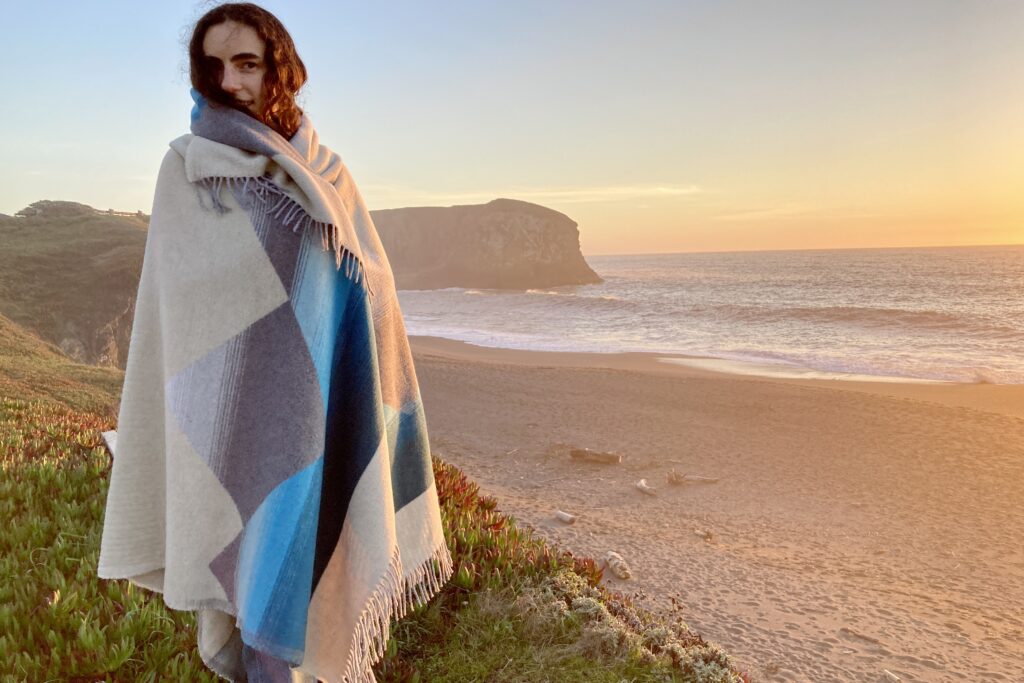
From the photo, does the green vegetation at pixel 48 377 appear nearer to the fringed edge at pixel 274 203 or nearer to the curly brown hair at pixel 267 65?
the curly brown hair at pixel 267 65

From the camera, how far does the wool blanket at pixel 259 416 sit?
196cm

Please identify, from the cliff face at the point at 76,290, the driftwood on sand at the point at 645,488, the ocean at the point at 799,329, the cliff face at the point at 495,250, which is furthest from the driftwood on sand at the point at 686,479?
the cliff face at the point at 495,250

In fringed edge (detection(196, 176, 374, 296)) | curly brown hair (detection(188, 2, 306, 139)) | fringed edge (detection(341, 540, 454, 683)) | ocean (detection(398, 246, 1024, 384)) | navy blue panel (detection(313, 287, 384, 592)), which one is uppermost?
curly brown hair (detection(188, 2, 306, 139))

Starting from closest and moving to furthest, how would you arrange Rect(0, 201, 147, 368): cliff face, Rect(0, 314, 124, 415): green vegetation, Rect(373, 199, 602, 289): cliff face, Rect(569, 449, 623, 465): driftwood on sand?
Rect(0, 314, 124, 415): green vegetation < Rect(569, 449, 623, 465): driftwood on sand < Rect(0, 201, 147, 368): cliff face < Rect(373, 199, 602, 289): cliff face

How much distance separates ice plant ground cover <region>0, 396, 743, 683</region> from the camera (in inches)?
112

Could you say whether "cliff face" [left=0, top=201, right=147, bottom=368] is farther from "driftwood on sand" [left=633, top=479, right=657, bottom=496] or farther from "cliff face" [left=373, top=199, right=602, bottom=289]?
"cliff face" [left=373, top=199, right=602, bottom=289]

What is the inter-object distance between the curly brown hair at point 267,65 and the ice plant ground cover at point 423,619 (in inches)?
88.9

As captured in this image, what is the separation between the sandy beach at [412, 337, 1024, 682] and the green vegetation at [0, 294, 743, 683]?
1504mm

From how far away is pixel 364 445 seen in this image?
214 cm

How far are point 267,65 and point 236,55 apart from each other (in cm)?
10

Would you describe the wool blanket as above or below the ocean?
above

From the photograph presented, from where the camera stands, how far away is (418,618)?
353 centimetres

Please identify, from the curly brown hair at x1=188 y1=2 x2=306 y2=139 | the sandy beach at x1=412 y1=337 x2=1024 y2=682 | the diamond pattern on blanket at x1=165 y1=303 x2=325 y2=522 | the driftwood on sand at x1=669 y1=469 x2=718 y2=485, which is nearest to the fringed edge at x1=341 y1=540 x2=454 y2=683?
the diamond pattern on blanket at x1=165 y1=303 x2=325 y2=522

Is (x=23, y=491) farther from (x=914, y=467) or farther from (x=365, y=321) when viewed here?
(x=914, y=467)
